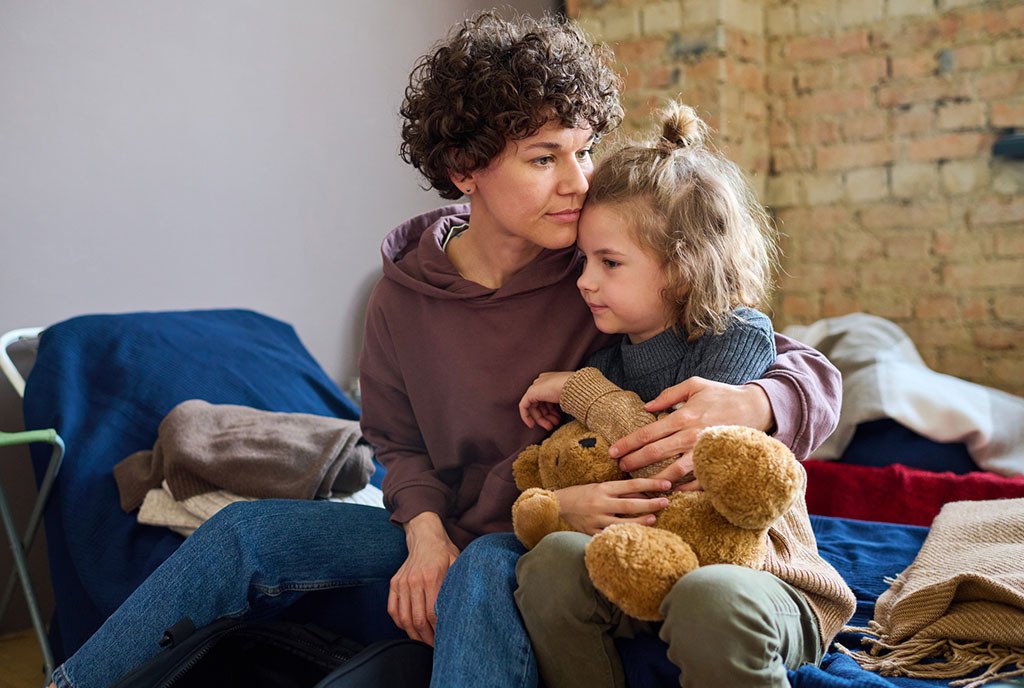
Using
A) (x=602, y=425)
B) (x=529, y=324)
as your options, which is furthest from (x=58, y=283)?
(x=602, y=425)

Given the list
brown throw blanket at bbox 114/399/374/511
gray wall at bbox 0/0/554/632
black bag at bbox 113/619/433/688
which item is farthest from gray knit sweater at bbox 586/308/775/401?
gray wall at bbox 0/0/554/632

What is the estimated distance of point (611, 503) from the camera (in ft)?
3.88

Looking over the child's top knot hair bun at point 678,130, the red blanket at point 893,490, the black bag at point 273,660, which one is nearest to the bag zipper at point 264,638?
the black bag at point 273,660

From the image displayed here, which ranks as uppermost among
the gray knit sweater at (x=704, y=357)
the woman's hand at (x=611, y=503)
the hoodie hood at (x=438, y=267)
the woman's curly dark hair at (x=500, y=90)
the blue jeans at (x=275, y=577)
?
the woman's curly dark hair at (x=500, y=90)

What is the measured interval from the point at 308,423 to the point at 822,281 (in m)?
1.95

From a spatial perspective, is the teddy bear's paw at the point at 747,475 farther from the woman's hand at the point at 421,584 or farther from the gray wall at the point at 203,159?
the gray wall at the point at 203,159

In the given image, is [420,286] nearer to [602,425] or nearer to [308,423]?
[602,425]

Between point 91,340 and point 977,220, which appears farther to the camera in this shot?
point 977,220

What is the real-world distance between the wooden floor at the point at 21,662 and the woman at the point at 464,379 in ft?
3.08

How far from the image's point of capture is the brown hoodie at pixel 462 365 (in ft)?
4.89

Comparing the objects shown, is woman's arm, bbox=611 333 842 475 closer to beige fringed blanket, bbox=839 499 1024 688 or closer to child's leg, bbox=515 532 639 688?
child's leg, bbox=515 532 639 688

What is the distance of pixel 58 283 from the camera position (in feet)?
7.84

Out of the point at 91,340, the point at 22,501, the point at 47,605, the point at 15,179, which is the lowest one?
the point at 47,605

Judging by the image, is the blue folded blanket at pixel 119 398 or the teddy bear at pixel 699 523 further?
the blue folded blanket at pixel 119 398
